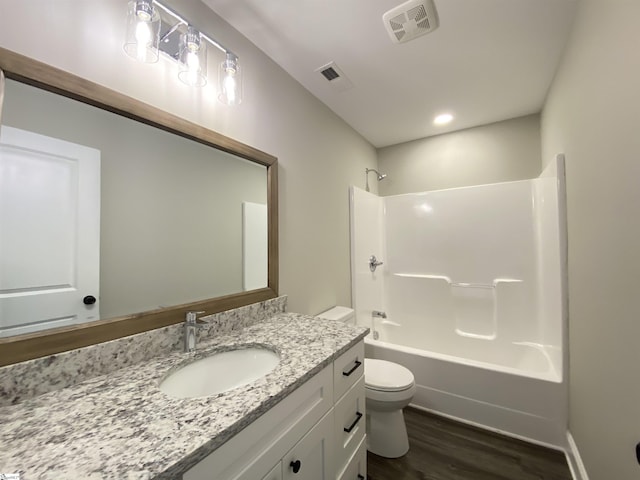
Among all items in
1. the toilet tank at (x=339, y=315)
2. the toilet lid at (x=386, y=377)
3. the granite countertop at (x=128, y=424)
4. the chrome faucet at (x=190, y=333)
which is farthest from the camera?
the toilet tank at (x=339, y=315)

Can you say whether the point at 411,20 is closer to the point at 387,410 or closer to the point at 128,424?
the point at 128,424

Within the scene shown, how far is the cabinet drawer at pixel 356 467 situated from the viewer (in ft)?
3.65

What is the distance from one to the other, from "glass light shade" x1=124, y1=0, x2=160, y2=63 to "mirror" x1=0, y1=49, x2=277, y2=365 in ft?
0.61

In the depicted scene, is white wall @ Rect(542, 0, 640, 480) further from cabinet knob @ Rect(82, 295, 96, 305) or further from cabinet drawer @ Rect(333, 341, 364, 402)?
cabinet knob @ Rect(82, 295, 96, 305)

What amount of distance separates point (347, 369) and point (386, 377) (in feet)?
2.17

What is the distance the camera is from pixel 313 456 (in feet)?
2.98

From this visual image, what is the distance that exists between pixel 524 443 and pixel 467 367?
52 centimetres

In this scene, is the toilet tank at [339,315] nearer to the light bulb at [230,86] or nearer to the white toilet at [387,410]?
the white toilet at [387,410]

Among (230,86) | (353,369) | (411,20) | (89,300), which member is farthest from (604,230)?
(89,300)

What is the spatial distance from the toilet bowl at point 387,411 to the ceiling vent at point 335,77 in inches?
79.8

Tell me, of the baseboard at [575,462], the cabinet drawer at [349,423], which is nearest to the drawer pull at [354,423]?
the cabinet drawer at [349,423]

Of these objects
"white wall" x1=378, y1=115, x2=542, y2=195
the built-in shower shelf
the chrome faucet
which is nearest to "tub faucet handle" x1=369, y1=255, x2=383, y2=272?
the built-in shower shelf

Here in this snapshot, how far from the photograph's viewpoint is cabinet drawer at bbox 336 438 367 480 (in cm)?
111

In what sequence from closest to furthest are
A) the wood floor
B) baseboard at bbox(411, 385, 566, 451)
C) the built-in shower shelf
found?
Answer: the wood floor → baseboard at bbox(411, 385, 566, 451) → the built-in shower shelf
